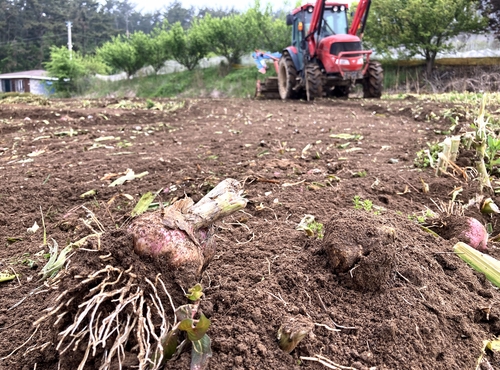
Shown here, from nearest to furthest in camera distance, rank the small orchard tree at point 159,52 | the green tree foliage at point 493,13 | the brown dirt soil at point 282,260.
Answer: the brown dirt soil at point 282,260 < the green tree foliage at point 493,13 < the small orchard tree at point 159,52

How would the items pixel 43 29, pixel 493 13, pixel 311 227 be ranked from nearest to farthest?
1. pixel 311 227
2. pixel 493 13
3. pixel 43 29

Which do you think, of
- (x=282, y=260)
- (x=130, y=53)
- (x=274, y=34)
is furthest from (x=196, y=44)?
(x=282, y=260)

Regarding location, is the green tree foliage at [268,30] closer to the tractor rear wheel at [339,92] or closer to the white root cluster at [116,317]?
the tractor rear wheel at [339,92]

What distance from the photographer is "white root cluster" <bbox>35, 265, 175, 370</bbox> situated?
102 centimetres

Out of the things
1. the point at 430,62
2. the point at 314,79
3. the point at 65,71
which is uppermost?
the point at 430,62

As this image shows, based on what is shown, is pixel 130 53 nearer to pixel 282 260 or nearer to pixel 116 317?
pixel 282 260

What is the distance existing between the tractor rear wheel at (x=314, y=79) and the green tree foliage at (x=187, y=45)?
61.9 feet

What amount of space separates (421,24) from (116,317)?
22091mm

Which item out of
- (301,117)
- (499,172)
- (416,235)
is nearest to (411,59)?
(301,117)

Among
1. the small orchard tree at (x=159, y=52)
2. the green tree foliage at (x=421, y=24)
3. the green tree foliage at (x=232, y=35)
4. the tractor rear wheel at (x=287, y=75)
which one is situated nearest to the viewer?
the tractor rear wheel at (x=287, y=75)

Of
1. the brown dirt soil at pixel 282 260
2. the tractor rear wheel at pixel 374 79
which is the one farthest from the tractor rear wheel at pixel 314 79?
the brown dirt soil at pixel 282 260

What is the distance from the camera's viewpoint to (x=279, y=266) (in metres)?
1.46

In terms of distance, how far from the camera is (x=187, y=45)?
93.7 feet

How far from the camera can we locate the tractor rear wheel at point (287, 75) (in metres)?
11.3
